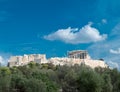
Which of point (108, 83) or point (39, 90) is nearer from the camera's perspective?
point (39, 90)

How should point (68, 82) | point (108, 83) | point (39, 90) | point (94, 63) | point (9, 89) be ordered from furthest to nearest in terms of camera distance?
point (94, 63), point (68, 82), point (108, 83), point (9, 89), point (39, 90)

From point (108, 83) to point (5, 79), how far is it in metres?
19.6

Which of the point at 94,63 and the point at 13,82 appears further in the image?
the point at 94,63

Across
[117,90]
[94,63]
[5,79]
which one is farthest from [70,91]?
[94,63]

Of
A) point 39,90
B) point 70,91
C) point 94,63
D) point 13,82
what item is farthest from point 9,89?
point 94,63

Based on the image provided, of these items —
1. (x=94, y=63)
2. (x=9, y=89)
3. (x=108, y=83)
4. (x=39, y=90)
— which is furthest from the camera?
(x=94, y=63)

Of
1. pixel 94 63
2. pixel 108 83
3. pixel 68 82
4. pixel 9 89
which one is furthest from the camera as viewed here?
pixel 94 63

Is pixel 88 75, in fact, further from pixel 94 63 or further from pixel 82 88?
pixel 94 63

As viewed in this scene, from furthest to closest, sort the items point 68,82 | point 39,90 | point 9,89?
point 68,82
point 9,89
point 39,90

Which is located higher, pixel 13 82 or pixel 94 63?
pixel 94 63

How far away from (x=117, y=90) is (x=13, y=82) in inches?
794

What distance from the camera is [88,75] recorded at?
65438mm

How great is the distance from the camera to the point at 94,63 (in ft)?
653

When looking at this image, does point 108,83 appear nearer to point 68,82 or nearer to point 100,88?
point 100,88
